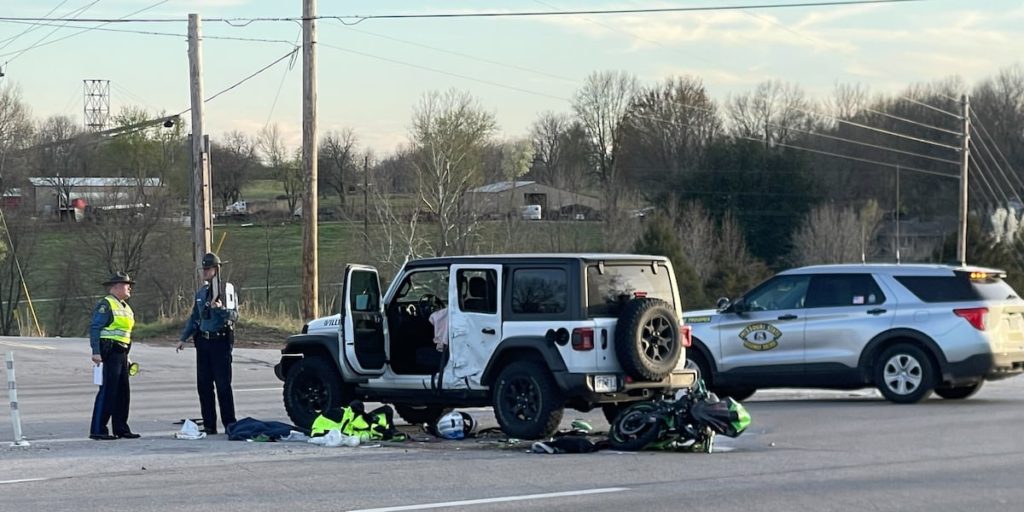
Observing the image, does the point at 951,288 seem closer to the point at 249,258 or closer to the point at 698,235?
the point at 698,235

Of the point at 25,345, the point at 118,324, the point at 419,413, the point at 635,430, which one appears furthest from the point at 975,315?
the point at 25,345

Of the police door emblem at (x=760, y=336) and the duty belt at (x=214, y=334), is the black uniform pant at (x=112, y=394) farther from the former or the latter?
the police door emblem at (x=760, y=336)

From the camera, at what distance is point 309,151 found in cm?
2617

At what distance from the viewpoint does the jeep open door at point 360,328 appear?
44.8ft

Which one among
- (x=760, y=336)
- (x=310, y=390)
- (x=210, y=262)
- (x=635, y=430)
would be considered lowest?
(x=635, y=430)

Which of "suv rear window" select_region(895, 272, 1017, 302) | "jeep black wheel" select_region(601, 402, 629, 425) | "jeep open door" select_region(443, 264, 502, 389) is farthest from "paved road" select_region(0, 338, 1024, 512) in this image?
"suv rear window" select_region(895, 272, 1017, 302)

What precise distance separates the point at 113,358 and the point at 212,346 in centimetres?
103

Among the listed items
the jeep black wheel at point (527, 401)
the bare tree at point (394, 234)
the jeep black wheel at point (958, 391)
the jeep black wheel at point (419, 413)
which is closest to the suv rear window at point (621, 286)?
the jeep black wheel at point (527, 401)

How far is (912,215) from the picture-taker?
254ft

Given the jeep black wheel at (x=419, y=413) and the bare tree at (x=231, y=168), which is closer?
the jeep black wheel at (x=419, y=413)

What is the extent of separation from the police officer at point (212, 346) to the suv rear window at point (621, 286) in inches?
156

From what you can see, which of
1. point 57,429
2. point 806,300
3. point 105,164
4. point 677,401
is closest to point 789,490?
point 677,401

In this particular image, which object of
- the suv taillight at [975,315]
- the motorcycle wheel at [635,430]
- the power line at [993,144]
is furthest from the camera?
the power line at [993,144]

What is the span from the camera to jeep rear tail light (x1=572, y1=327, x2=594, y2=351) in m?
12.3
